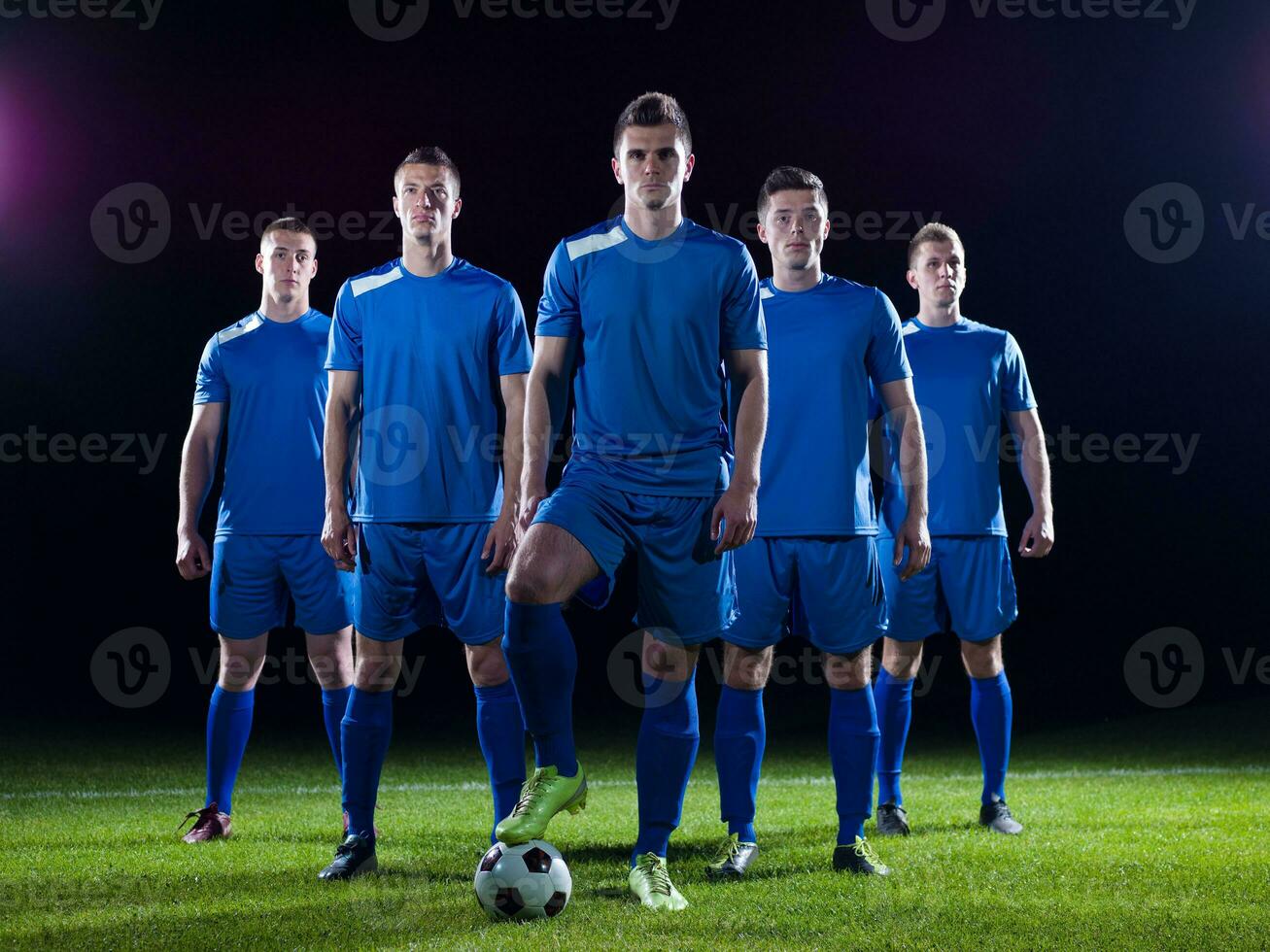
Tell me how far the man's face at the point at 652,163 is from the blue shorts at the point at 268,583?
6.00 feet

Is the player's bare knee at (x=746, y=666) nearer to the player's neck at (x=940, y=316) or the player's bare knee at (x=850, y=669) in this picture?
the player's bare knee at (x=850, y=669)

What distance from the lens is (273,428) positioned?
14.0 feet

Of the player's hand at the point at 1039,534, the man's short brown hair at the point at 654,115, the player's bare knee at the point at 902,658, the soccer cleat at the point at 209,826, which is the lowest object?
the soccer cleat at the point at 209,826

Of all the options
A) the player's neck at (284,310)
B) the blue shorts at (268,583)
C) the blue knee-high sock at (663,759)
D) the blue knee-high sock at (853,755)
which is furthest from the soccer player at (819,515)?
the player's neck at (284,310)

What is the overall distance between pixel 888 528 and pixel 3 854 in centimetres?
284

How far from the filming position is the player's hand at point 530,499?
290 cm

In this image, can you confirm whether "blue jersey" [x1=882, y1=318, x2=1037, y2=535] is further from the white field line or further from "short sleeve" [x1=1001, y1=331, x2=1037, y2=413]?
the white field line

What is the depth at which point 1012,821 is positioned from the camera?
4285 mm

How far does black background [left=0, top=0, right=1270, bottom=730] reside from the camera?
9.59 meters

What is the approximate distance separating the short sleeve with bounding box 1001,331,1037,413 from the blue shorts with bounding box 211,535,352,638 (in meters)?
2.33

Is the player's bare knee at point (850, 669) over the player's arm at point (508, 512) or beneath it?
beneath

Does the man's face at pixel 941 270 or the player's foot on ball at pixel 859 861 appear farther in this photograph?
the man's face at pixel 941 270

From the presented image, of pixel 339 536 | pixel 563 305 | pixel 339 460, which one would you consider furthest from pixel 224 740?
pixel 563 305

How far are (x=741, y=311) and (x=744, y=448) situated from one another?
1.07ft
